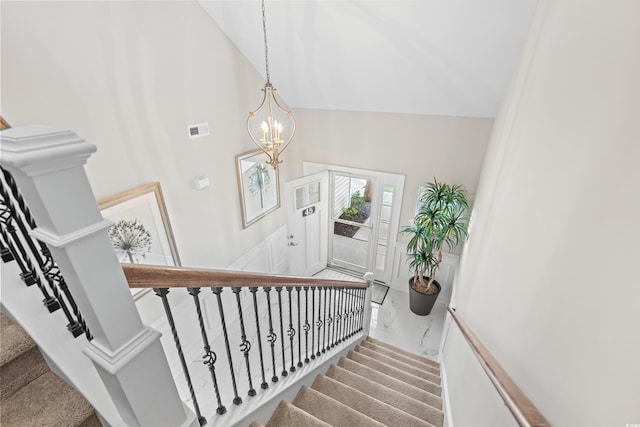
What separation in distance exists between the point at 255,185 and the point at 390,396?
115 inches

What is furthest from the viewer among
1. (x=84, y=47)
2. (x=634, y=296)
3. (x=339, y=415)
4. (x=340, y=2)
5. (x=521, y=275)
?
(x=340, y=2)

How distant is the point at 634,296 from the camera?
2.18ft

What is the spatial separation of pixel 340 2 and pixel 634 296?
2850 millimetres

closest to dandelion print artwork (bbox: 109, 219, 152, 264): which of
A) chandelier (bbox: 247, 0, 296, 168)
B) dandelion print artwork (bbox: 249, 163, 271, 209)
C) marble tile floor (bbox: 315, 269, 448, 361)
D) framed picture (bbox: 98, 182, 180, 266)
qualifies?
framed picture (bbox: 98, 182, 180, 266)

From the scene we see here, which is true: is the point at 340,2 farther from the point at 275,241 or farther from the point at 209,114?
the point at 275,241

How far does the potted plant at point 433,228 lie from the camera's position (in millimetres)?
3508

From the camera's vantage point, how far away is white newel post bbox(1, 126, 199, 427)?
1.76ft

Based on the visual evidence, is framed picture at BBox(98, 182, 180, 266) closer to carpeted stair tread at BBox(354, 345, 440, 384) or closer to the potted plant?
carpeted stair tread at BBox(354, 345, 440, 384)

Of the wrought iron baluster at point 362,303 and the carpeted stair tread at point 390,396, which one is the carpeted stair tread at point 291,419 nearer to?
the carpeted stair tread at point 390,396

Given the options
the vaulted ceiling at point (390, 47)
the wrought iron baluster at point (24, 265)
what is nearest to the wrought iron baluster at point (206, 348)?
the wrought iron baluster at point (24, 265)

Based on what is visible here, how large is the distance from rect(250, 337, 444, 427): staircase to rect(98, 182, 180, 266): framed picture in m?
1.90

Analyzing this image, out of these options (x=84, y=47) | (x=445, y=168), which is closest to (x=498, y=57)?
(x=445, y=168)

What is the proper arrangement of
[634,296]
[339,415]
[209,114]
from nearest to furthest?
[634,296] < [339,415] < [209,114]

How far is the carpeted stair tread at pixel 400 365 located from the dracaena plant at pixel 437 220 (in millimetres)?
1272
